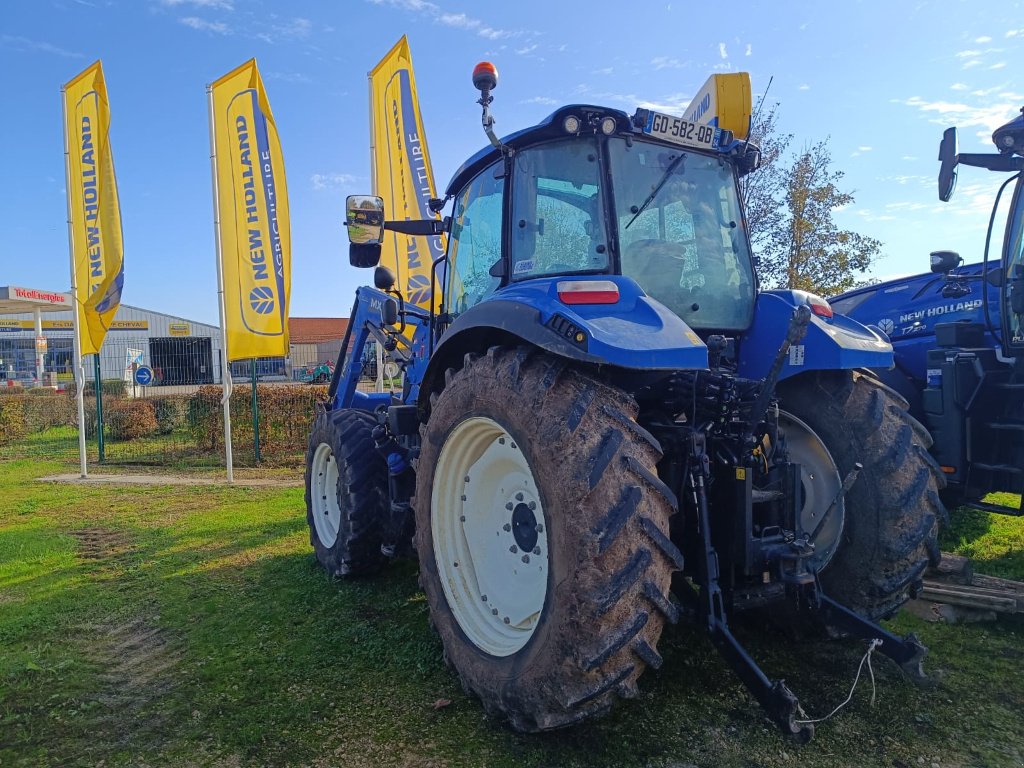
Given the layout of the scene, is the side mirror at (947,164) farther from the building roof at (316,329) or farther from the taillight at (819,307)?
the building roof at (316,329)

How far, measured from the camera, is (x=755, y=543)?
2785 millimetres

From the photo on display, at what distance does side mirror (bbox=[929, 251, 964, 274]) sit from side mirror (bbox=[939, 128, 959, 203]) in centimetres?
131

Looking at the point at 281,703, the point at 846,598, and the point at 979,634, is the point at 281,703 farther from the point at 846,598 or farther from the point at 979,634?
the point at 979,634

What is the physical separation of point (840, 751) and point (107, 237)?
11.4 metres

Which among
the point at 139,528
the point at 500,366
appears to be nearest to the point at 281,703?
the point at 500,366

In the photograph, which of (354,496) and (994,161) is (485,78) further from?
(994,161)

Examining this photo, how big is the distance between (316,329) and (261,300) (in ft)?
139

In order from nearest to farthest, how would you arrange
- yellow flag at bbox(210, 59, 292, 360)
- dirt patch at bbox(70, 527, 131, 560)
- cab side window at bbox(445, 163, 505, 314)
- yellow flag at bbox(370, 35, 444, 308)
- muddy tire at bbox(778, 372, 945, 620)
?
muddy tire at bbox(778, 372, 945, 620) → cab side window at bbox(445, 163, 505, 314) → dirt patch at bbox(70, 527, 131, 560) → yellow flag at bbox(210, 59, 292, 360) → yellow flag at bbox(370, 35, 444, 308)

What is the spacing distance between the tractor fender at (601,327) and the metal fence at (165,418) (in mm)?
9500

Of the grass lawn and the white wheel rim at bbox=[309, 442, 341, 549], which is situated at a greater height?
the white wheel rim at bbox=[309, 442, 341, 549]

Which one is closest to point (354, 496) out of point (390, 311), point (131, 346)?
point (390, 311)

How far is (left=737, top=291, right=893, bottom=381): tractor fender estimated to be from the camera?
10.5 feet

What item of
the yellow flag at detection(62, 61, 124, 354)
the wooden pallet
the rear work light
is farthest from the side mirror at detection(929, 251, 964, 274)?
the yellow flag at detection(62, 61, 124, 354)

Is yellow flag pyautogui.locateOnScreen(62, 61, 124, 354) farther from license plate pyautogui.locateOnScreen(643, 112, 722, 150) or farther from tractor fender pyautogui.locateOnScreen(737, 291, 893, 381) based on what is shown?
tractor fender pyautogui.locateOnScreen(737, 291, 893, 381)
